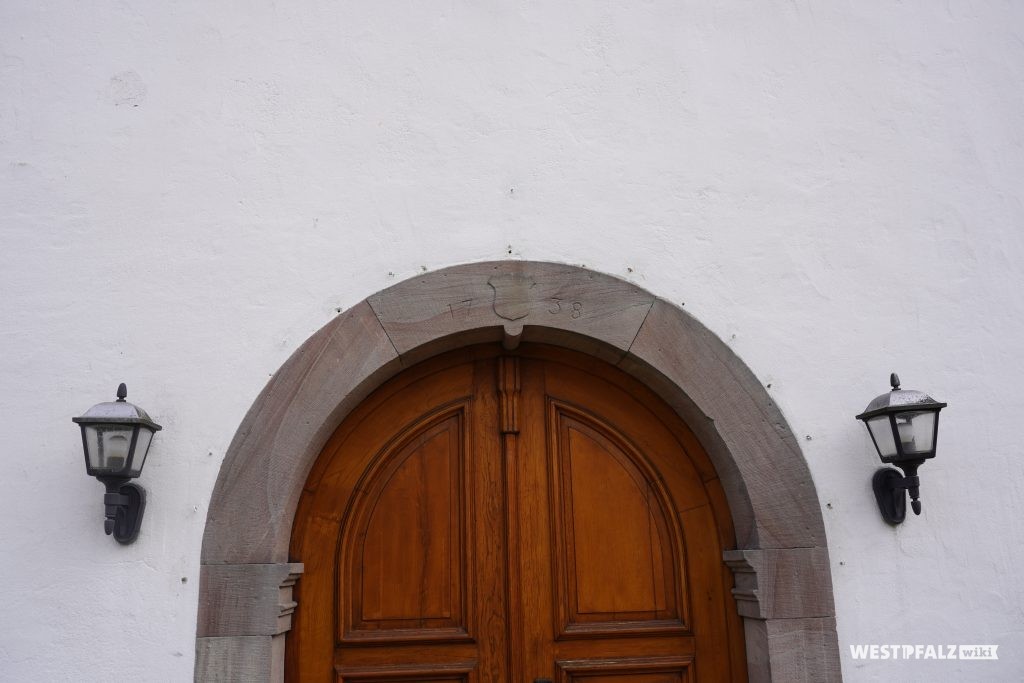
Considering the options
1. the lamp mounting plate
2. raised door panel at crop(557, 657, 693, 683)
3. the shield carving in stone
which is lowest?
raised door panel at crop(557, 657, 693, 683)

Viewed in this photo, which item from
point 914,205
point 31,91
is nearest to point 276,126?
point 31,91

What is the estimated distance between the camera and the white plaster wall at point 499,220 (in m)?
2.50

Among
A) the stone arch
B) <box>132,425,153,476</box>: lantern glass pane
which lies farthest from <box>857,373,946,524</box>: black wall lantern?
<box>132,425,153,476</box>: lantern glass pane

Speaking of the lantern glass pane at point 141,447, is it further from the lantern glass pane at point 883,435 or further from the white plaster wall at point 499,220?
the lantern glass pane at point 883,435

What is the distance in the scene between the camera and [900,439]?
2.47 meters

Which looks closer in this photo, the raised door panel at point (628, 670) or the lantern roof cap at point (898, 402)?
the lantern roof cap at point (898, 402)

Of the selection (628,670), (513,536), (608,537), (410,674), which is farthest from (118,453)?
(628,670)

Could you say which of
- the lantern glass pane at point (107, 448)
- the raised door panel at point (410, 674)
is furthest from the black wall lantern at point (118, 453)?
the raised door panel at point (410, 674)

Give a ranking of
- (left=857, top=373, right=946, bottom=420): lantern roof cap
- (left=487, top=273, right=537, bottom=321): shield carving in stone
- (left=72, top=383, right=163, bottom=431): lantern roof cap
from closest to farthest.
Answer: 1. (left=72, top=383, right=163, bottom=431): lantern roof cap
2. (left=857, top=373, right=946, bottom=420): lantern roof cap
3. (left=487, top=273, right=537, bottom=321): shield carving in stone

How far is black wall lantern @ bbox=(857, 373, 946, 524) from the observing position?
246 cm

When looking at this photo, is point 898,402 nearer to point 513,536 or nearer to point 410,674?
point 513,536

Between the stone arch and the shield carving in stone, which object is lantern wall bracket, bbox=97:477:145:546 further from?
the shield carving in stone

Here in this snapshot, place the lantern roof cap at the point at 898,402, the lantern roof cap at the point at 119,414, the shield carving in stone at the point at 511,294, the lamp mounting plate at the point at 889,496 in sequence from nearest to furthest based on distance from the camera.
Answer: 1. the lantern roof cap at the point at 119,414
2. the lantern roof cap at the point at 898,402
3. the lamp mounting plate at the point at 889,496
4. the shield carving in stone at the point at 511,294

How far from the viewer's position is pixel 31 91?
2.76 meters
